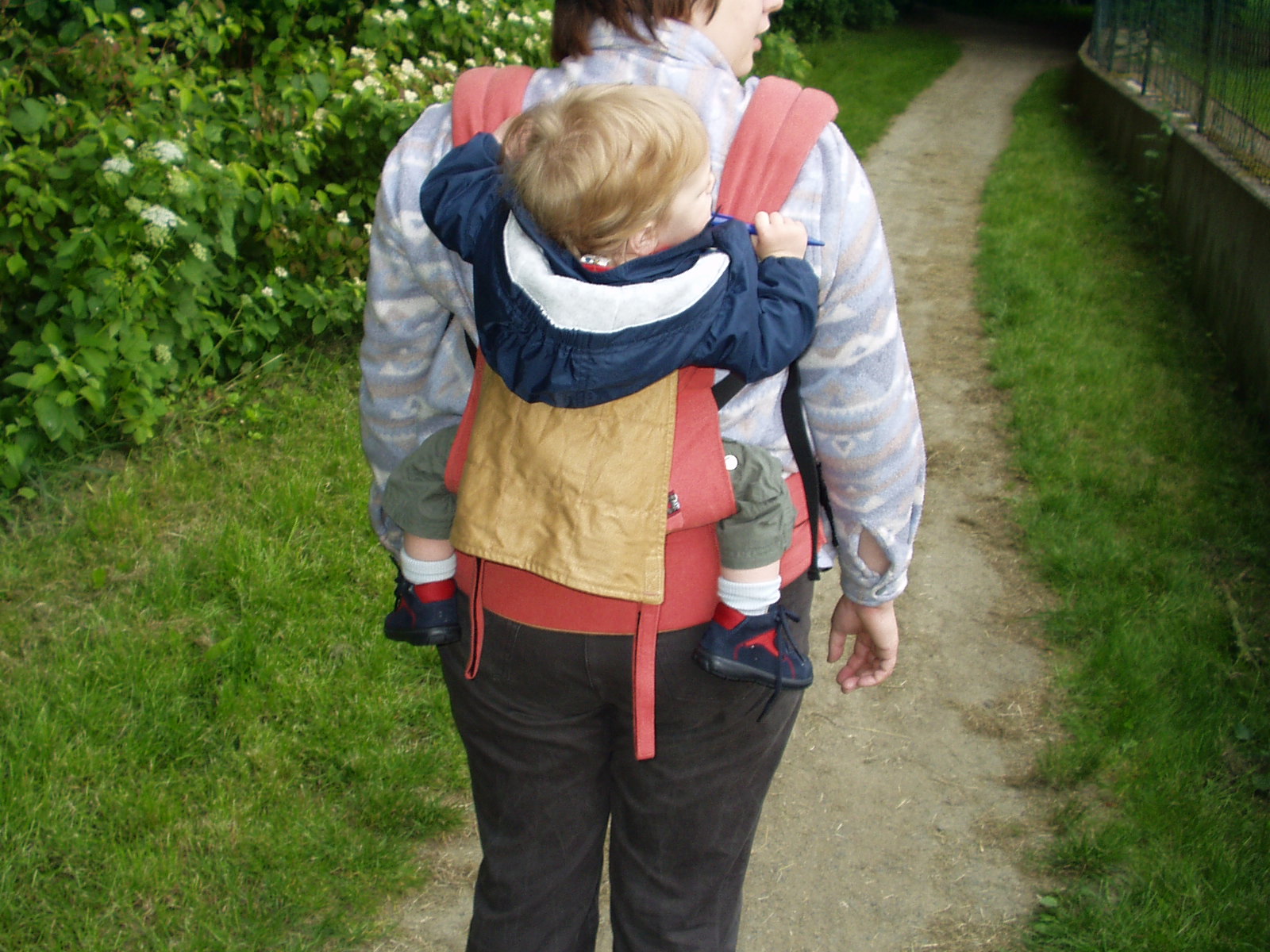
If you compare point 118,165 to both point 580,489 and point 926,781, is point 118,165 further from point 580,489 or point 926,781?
point 926,781

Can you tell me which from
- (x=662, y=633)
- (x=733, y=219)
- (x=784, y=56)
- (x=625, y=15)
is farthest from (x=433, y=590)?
(x=784, y=56)

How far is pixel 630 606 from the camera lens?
152cm

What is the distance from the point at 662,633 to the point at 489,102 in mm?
737

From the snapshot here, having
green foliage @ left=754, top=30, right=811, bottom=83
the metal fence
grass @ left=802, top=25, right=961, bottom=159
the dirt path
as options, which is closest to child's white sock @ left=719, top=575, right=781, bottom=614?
the dirt path

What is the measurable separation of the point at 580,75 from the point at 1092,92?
1320 cm

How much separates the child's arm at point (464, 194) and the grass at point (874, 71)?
9.24 meters

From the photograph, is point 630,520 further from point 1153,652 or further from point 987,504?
point 987,504

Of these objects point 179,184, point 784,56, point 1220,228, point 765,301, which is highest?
point 765,301

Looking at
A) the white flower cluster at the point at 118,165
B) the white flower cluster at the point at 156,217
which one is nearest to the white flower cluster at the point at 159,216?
the white flower cluster at the point at 156,217

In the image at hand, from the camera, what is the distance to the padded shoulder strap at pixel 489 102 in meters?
1.50

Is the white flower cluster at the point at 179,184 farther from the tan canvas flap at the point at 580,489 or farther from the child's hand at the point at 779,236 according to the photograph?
the child's hand at the point at 779,236

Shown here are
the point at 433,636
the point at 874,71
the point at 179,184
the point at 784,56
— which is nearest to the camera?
the point at 433,636

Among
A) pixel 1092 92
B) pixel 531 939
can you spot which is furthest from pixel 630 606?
pixel 1092 92

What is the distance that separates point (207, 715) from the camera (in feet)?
10.7
